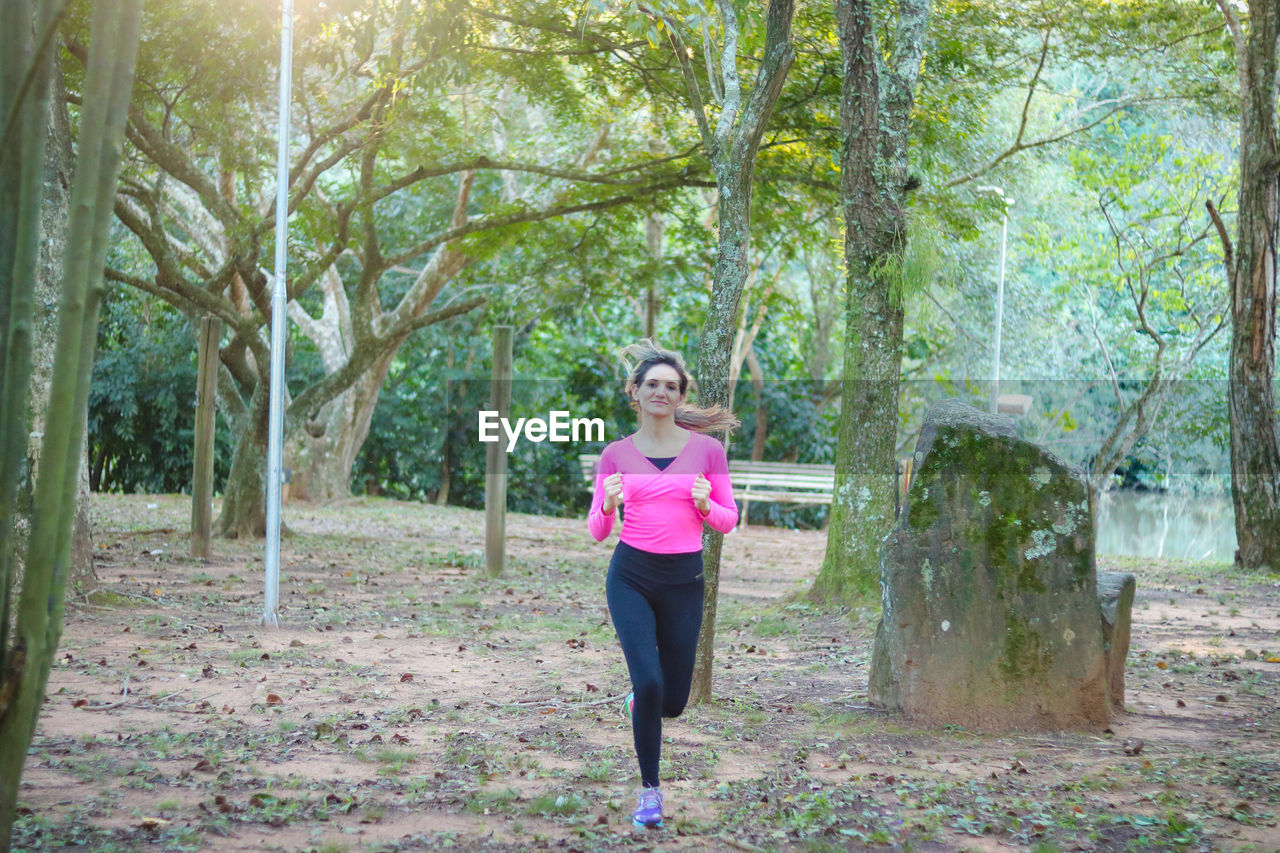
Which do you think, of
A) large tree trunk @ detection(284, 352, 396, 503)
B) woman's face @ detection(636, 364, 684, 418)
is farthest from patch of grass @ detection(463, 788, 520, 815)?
large tree trunk @ detection(284, 352, 396, 503)

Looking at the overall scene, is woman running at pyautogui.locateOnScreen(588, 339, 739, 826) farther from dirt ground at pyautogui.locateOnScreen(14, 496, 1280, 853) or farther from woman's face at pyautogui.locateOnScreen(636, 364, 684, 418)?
dirt ground at pyautogui.locateOnScreen(14, 496, 1280, 853)

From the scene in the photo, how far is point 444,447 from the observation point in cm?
2570

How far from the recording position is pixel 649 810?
14.5 feet

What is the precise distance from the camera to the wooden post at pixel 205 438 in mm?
11812

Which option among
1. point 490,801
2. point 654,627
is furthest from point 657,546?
point 490,801

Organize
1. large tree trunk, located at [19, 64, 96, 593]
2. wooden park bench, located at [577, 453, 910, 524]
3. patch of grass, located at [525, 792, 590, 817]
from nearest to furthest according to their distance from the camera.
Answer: patch of grass, located at [525, 792, 590, 817] → large tree trunk, located at [19, 64, 96, 593] → wooden park bench, located at [577, 453, 910, 524]

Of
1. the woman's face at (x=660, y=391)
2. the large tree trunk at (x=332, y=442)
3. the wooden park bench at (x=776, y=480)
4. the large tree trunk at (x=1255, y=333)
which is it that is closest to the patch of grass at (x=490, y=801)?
the woman's face at (x=660, y=391)

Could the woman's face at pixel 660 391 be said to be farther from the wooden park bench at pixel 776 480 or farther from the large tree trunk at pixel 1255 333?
the wooden park bench at pixel 776 480

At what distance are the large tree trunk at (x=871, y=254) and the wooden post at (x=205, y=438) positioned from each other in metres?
6.38

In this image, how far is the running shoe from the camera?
4402mm

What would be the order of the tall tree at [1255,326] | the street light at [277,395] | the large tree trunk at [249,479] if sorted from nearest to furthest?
the street light at [277,395]
the tall tree at [1255,326]
the large tree trunk at [249,479]

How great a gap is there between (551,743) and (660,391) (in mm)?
2058

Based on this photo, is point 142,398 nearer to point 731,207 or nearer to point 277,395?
point 277,395

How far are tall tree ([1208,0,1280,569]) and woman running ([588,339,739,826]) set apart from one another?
35.3 ft
